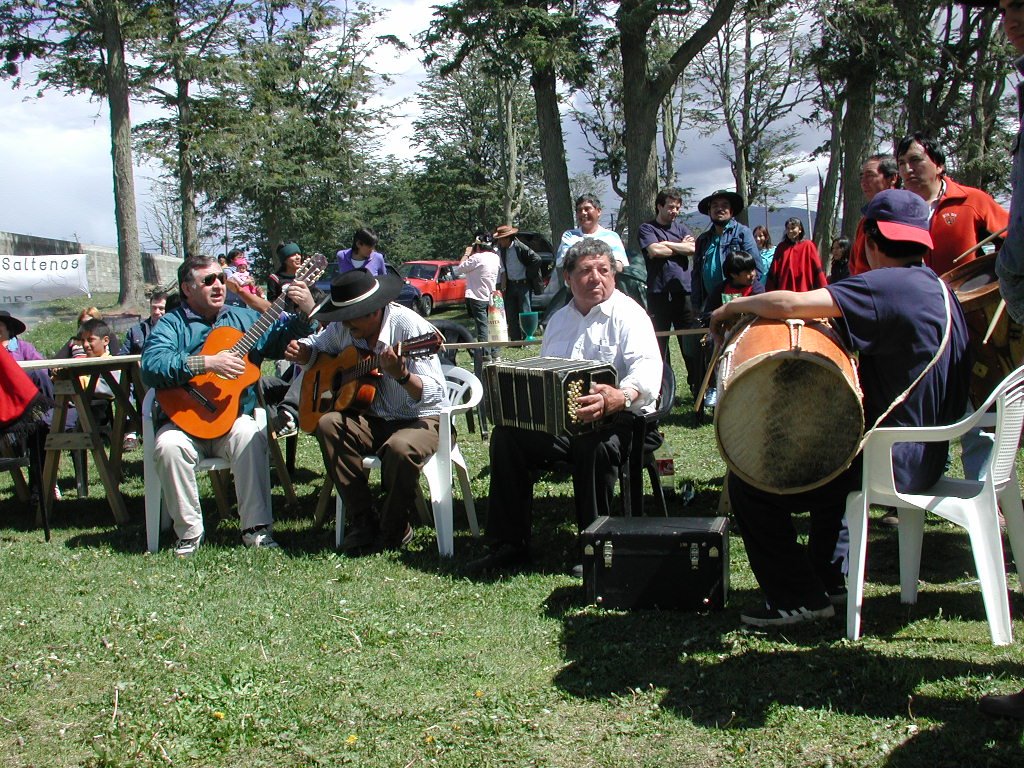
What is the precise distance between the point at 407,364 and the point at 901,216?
2.75m

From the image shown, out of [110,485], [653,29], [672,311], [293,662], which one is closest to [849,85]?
[653,29]

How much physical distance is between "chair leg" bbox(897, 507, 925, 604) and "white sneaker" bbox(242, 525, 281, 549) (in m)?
3.31

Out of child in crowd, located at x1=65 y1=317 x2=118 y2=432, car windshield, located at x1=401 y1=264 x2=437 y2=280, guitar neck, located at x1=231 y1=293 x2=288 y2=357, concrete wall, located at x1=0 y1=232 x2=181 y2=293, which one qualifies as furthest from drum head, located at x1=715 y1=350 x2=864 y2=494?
concrete wall, located at x1=0 y1=232 x2=181 y2=293

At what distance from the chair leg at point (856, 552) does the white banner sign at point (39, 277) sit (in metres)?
19.1

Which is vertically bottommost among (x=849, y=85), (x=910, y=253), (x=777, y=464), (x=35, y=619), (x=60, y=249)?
(x=35, y=619)

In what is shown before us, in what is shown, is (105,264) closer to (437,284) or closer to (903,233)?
(437,284)

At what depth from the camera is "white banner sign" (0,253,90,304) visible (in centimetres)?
1919

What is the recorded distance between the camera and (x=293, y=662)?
3.77 meters

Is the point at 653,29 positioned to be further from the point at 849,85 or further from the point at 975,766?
the point at 975,766

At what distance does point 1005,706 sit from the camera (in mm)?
2842

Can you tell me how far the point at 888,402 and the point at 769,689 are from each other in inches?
44.2

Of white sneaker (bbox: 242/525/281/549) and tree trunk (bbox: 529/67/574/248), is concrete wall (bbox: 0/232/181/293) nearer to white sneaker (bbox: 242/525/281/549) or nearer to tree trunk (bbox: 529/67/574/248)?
tree trunk (bbox: 529/67/574/248)

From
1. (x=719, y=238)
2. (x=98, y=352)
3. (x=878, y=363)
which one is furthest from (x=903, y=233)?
→ (x=98, y=352)

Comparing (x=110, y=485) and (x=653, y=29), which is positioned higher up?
(x=653, y=29)
